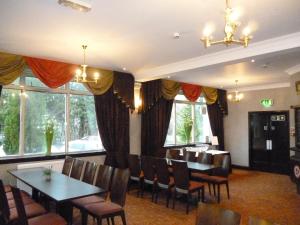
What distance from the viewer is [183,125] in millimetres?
8102

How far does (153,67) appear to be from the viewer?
5793mm

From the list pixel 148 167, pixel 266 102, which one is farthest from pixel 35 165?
pixel 266 102

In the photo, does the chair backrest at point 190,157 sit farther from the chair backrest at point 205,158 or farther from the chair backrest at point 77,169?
the chair backrest at point 77,169

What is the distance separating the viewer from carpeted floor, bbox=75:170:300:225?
4.05 metres

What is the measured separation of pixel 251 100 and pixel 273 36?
529cm

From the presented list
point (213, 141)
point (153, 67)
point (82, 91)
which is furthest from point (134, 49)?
point (213, 141)

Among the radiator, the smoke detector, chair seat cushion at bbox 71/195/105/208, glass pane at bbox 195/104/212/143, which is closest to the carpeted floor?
chair seat cushion at bbox 71/195/105/208

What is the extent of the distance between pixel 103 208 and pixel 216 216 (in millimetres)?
1724

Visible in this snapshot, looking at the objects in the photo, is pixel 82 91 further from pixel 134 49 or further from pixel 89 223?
pixel 89 223

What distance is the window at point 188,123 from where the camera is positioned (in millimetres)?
7897

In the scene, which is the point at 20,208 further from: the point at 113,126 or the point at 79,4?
the point at 113,126

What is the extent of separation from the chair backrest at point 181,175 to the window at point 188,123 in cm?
310

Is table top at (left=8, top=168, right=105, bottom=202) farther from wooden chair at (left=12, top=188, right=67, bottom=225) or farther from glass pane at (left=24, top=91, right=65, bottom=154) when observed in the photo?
glass pane at (left=24, top=91, right=65, bottom=154)

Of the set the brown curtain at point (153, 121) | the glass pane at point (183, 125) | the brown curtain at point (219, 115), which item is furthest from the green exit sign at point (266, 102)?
the brown curtain at point (153, 121)
